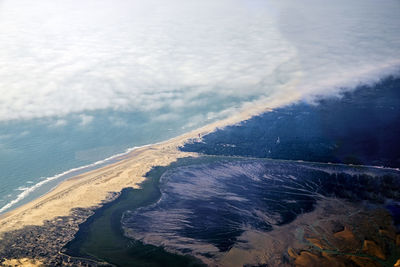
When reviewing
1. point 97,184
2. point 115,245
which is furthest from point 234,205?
point 97,184

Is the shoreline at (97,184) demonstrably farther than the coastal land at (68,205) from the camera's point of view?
Yes

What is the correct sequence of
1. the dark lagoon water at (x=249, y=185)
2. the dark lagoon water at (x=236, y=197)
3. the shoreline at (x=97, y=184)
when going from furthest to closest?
the shoreline at (x=97, y=184)
the dark lagoon water at (x=236, y=197)
the dark lagoon water at (x=249, y=185)

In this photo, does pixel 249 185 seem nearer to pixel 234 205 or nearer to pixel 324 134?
pixel 234 205

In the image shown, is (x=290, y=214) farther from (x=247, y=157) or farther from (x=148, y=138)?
(x=148, y=138)

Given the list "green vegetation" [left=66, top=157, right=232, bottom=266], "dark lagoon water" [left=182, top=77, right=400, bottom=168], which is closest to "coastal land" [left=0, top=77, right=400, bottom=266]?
"green vegetation" [left=66, top=157, right=232, bottom=266]

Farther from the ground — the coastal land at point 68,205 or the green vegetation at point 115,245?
the coastal land at point 68,205

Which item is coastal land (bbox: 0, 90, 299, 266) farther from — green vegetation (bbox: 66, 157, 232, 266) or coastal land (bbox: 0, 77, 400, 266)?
green vegetation (bbox: 66, 157, 232, 266)

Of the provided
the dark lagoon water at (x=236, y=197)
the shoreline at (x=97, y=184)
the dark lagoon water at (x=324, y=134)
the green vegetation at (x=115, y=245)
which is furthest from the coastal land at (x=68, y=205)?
the dark lagoon water at (x=324, y=134)

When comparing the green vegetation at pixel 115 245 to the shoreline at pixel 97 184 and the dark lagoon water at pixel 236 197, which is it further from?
the shoreline at pixel 97 184

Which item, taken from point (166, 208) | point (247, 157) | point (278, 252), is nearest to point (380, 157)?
point (247, 157)

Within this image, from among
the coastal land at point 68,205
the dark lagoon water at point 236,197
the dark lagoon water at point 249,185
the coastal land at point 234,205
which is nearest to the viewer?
the coastal land at point 68,205
